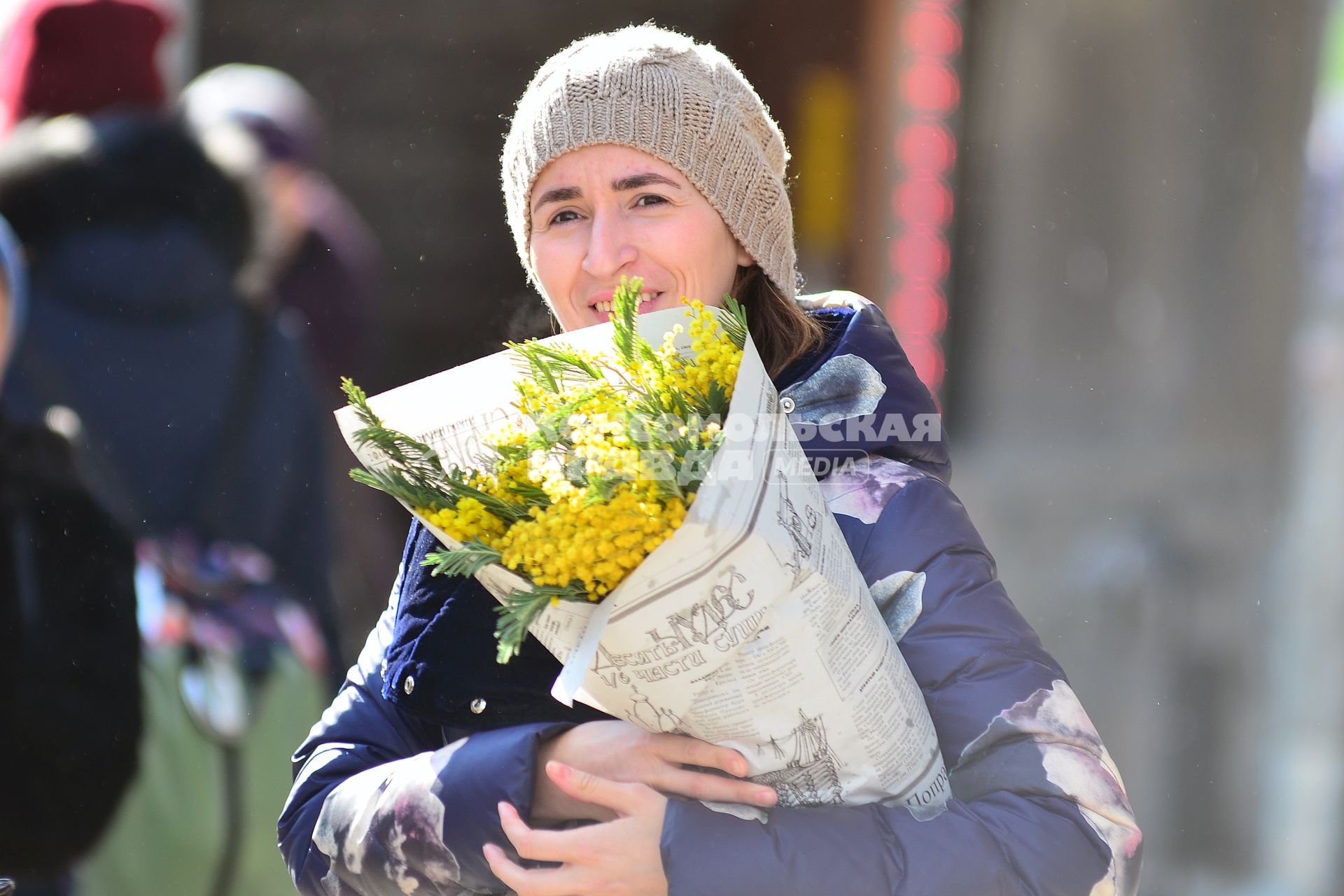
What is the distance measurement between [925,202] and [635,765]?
2500mm

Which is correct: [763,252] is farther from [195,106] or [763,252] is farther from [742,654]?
[195,106]

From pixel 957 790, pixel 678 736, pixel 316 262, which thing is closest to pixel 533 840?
pixel 678 736

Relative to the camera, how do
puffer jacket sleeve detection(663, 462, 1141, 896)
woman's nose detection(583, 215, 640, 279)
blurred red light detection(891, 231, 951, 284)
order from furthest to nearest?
blurred red light detection(891, 231, 951, 284) < woman's nose detection(583, 215, 640, 279) < puffer jacket sleeve detection(663, 462, 1141, 896)

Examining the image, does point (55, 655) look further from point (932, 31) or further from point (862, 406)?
point (932, 31)

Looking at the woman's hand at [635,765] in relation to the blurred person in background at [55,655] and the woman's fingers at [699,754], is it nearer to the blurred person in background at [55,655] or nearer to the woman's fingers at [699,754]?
the woman's fingers at [699,754]

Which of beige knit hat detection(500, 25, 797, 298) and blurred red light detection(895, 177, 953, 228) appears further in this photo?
blurred red light detection(895, 177, 953, 228)

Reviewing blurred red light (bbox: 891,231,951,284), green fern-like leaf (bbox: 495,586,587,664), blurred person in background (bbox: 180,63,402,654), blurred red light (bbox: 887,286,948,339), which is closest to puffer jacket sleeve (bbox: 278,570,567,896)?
green fern-like leaf (bbox: 495,586,587,664)

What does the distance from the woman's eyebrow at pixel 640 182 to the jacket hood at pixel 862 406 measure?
28 centimetres

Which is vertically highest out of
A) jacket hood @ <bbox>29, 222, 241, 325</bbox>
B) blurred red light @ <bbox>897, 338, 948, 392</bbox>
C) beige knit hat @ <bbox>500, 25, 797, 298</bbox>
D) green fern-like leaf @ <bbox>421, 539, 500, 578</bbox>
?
beige knit hat @ <bbox>500, 25, 797, 298</bbox>

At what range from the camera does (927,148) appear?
11.3ft

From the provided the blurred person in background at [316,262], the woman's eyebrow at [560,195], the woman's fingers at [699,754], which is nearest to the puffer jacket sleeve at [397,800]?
the woman's fingers at [699,754]

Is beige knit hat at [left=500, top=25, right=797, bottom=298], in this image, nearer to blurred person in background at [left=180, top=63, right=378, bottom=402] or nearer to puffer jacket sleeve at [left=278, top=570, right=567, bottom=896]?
→ puffer jacket sleeve at [left=278, top=570, right=567, bottom=896]

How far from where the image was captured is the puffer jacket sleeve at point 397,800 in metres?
1.30

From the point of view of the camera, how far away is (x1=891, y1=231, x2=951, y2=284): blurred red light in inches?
135
